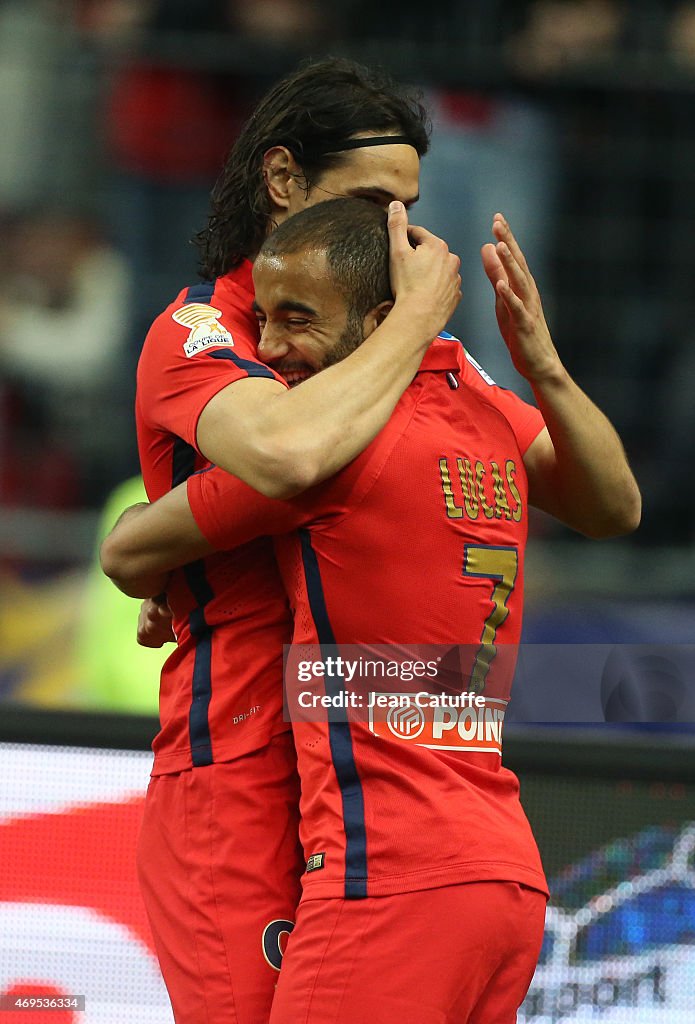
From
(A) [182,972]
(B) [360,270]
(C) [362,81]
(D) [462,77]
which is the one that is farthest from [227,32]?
(A) [182,972]

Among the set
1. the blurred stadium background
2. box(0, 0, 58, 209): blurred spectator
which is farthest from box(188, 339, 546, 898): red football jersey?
box(0, 0, 58, 209): blurred spectator

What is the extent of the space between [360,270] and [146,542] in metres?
0.48

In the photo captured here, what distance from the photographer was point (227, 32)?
6.37 meters

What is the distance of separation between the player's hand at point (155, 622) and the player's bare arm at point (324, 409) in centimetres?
32

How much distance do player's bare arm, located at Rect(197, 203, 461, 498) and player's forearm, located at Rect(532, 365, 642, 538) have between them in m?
0.27

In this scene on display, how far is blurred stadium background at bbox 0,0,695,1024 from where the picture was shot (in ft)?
18.6

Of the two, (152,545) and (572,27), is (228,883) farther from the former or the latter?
(572,27)

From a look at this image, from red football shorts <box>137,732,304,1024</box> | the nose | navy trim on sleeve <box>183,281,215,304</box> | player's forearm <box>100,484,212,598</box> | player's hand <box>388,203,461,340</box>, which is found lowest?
red football shorts <box>137,732,304,1024</box>

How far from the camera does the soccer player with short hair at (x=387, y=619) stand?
193 cm

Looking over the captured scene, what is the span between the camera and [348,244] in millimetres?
2074

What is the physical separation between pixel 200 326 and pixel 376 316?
0.25m

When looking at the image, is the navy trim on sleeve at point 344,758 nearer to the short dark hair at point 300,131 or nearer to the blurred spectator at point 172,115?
the short dark hair at point 300,131

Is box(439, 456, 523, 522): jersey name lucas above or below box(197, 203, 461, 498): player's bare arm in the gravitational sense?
below

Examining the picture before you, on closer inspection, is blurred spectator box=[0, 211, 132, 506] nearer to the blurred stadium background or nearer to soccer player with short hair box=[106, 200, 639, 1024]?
the blurred stadium background
